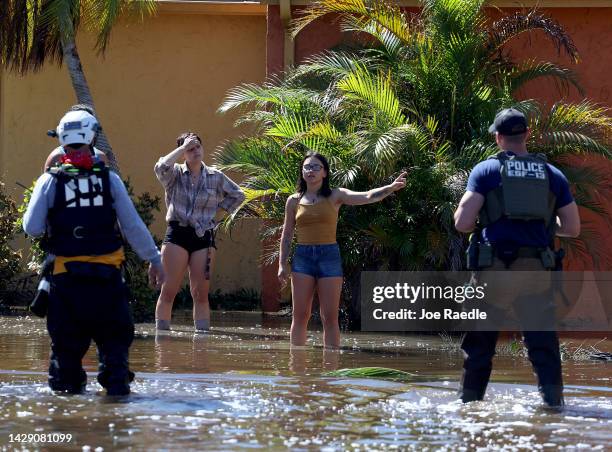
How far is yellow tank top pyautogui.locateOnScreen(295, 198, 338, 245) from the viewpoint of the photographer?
392 inches

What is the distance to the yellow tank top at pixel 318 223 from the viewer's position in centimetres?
995

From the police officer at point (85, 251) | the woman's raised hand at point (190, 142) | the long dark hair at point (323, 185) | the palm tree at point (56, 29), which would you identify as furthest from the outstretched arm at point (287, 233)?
the palm tree at point (56, 29)

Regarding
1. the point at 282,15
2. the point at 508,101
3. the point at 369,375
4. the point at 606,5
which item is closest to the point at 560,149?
the point at 508,101

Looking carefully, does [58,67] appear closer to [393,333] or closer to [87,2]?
[87,2]

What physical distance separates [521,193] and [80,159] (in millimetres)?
2480

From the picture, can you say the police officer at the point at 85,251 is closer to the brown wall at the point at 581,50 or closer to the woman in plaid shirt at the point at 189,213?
the woman in plaid shirt at the point at 189,213

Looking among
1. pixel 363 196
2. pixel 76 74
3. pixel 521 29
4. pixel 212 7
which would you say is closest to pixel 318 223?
pixel 363 196

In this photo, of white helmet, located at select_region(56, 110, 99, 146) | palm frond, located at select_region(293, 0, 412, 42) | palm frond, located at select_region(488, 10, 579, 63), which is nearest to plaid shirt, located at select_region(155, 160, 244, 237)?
palm frond, located at select_region(293, 0, 412, 42)

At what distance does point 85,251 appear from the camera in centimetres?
695

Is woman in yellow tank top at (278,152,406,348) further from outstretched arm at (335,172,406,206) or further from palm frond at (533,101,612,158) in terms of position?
palm frond at (533,101,612,158)

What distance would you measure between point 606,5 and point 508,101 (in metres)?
2.39

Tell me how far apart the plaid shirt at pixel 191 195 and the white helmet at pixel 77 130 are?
397 cm

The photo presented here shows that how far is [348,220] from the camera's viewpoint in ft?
40.8

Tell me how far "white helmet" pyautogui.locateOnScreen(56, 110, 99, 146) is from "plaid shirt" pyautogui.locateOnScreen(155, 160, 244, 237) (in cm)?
397
